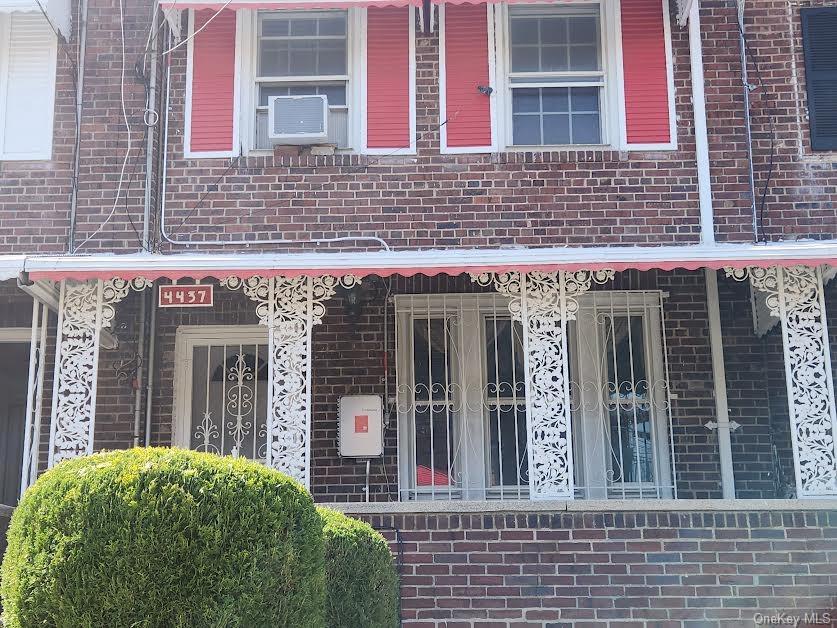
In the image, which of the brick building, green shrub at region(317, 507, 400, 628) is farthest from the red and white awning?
green shrub at region(317, 507, 400, 628)

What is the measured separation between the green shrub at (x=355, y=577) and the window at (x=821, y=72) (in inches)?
246

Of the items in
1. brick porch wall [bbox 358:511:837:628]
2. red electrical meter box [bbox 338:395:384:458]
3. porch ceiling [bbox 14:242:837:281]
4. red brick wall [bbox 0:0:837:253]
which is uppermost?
red brick wall [bbox 0:0:837:253]

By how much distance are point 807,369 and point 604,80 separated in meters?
3.43

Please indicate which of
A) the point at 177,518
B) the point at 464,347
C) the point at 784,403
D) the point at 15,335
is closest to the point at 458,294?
the point at 464,347

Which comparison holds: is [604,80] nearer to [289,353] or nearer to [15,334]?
[289,353]

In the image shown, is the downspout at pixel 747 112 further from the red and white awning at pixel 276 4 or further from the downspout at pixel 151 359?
the downspout at pixel 151 359

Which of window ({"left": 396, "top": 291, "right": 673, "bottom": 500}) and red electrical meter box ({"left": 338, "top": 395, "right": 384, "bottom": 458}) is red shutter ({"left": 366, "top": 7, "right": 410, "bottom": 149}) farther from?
red electrical meter box ({"left": 338, "top": 395, "right": 384, "bottom": 458})

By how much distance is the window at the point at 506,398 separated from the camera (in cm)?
1002

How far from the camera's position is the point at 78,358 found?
8695mm

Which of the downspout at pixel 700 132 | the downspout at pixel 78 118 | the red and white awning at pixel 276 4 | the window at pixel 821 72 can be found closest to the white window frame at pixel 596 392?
the downspout at pixel 700 132

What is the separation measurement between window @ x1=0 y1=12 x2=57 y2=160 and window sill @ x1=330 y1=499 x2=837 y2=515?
186 inches

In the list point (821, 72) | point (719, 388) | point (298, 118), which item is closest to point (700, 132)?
point (821, 72)

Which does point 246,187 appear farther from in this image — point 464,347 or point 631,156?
point 631,156

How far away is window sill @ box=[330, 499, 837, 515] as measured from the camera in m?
8.24
